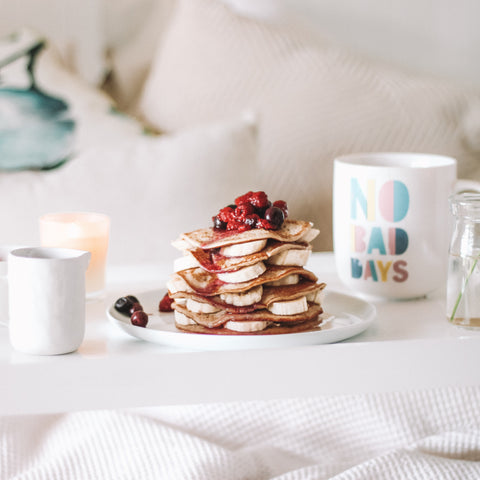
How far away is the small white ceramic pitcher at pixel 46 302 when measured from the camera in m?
0.79

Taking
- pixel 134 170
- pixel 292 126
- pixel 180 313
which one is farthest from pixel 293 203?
pixel 180 313

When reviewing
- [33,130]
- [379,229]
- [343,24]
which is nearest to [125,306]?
[379,229]

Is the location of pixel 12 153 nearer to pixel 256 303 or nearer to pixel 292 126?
pixel 292 126

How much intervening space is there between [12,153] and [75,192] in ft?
0.64

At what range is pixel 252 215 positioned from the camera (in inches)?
34.5

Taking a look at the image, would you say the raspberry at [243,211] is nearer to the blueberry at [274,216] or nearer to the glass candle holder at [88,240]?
the blueberry at [274,216]

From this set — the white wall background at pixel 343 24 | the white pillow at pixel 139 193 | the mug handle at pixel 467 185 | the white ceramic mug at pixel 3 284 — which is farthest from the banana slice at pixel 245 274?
the white wall background at pixel 343 24

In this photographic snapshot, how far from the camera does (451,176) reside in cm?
106

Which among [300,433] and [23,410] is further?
[300,433]

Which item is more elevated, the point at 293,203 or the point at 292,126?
→ the point at 292,126

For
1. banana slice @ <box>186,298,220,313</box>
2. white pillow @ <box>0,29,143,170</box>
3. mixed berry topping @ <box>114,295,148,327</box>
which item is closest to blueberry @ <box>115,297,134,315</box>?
mixed berry topping @ <box>114,295,148,327</box>

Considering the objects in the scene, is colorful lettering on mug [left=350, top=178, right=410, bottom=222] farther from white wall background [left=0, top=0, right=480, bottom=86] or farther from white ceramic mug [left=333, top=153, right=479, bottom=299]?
white wall background [left=0, top=0, right=480, bottom=86]

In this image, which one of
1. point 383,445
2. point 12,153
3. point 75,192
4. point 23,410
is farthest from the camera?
point 12,153

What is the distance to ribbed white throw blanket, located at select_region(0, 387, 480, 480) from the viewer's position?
1.07 m
